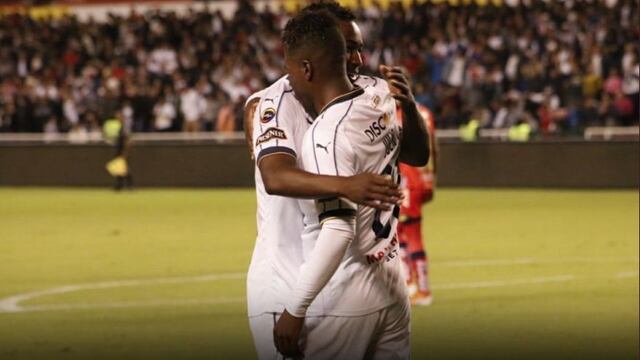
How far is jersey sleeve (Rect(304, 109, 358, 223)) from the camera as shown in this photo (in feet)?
15.0

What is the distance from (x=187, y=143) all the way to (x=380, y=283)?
2575 centimetres

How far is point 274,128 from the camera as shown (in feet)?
15.4

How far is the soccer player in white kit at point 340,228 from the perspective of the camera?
459cm

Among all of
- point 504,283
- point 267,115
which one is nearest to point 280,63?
point 504,283

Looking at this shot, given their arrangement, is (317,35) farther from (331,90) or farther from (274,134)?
(274,134)

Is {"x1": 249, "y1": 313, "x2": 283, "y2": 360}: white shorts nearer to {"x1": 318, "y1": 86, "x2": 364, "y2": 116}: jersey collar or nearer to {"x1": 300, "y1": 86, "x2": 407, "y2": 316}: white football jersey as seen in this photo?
{"x1": 300, "y1": 86, "x2": 407, "y2": 316}: white football jersey

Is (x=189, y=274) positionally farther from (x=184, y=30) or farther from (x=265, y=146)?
(x=184, y=30)

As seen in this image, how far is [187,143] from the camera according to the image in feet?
99.6

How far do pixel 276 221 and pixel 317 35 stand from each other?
0.70 meters

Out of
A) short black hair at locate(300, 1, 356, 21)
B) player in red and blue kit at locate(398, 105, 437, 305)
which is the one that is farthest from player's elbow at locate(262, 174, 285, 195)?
player in red and blue kit at locate(398, 105, 437, 305)

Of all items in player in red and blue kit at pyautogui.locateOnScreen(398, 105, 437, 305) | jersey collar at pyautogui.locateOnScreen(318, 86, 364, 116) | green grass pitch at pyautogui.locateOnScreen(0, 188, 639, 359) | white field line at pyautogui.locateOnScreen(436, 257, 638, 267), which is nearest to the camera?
jersey collar at pyautogui.locateOnScreen(318, 86, 364, 116)

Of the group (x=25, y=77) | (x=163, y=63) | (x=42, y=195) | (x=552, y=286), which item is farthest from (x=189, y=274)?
(x=25, y=77)

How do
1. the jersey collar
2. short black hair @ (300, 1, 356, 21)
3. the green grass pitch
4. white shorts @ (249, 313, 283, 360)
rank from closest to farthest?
the jersey collar, white shorts @ (249, 313, 283, 360), short black hair @ (300, 1, 356, 21), the green grass pitch

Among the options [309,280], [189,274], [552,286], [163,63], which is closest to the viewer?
[309,280]
